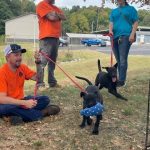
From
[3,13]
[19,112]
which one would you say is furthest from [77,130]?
[3,13]

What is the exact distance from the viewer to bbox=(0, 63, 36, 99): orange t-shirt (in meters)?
6.44

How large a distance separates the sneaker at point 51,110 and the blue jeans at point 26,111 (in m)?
0.06

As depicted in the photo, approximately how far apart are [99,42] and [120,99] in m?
55.1

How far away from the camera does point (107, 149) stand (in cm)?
603

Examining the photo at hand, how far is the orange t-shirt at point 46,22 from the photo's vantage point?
860 cm

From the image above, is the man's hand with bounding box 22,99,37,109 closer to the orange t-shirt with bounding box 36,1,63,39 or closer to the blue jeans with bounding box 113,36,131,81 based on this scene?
the orange t-shirt with bounding box 36,1,63,39

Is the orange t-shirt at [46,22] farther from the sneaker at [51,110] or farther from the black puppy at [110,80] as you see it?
the sneaker at [51,110]

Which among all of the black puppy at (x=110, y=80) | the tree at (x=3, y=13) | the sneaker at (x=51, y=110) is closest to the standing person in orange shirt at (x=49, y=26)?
the black puppy at (x=110, y=80)

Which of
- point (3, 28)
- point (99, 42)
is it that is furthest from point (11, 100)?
point (3, 28)

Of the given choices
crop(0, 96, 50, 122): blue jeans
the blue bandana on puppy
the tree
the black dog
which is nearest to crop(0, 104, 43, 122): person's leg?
crop(0, 96, 50, 122): blue jeans

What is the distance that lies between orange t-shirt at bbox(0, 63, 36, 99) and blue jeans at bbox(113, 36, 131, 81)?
103 inches

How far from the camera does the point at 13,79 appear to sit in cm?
657

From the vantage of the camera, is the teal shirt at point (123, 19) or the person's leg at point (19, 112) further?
the teal shirt at point (123, 19)

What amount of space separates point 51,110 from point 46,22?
7.54 feet
